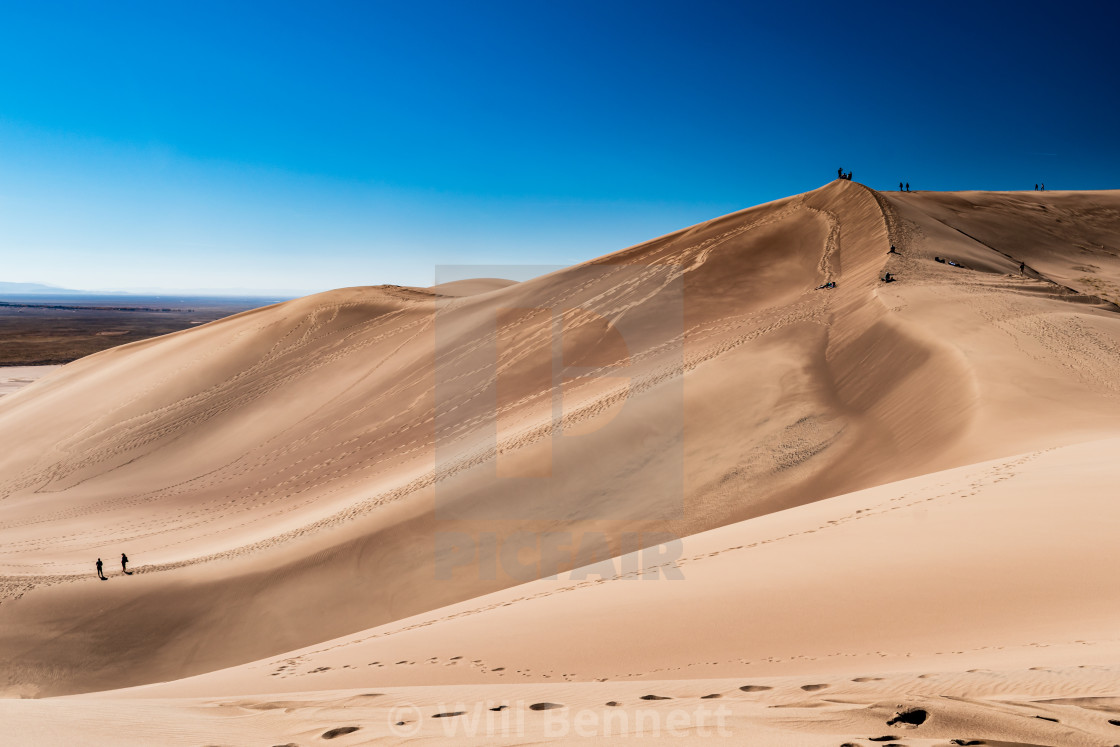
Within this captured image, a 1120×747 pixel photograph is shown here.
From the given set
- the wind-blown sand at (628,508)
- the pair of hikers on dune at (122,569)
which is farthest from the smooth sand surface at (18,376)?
the pair of hikers on dune at (122,569)

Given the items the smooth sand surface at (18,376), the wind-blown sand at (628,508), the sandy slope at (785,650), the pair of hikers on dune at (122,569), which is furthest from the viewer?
the smooth sand surface at (18,376)

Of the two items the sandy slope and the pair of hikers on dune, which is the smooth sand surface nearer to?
the pair of hikers on dune

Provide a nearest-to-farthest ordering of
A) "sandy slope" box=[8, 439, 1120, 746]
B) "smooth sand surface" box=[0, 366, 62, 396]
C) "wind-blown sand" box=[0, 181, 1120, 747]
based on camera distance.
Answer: "sandy slope" box=[8, 439, 1120, 746] < "wind-blown sand" box=[0, 181, 1120, 747] < "smooth sand surface" box=[0, 366, 62, 396]

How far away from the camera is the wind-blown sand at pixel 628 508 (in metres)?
4.19

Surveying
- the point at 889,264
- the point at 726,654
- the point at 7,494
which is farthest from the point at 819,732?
the point at 7,494

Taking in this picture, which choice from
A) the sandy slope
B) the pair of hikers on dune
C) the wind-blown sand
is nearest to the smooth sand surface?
the wind-blown sand

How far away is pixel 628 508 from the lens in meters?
11.7

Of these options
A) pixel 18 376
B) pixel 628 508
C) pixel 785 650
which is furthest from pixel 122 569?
pixel 18 376

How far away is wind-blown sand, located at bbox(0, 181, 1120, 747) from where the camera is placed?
419cm

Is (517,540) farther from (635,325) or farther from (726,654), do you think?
(635,325)

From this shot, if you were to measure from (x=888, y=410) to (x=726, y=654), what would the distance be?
9.82 meters

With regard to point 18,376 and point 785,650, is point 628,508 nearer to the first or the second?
point 785,650

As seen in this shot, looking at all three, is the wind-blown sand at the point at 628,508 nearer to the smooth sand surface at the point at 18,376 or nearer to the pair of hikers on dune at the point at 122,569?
the pair of hikers on dune at the point at 122,569

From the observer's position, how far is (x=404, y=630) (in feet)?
23.8
